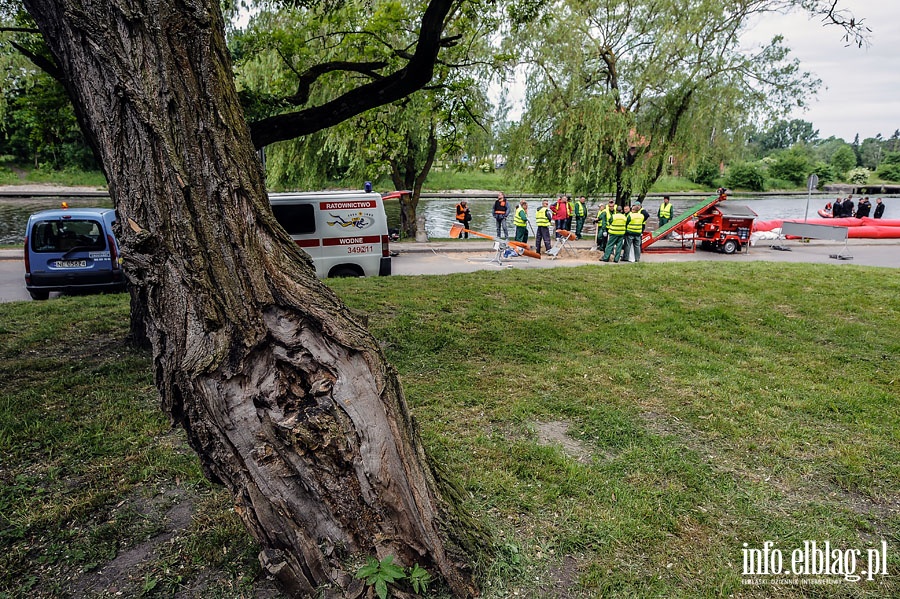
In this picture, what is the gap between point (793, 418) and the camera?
482cm

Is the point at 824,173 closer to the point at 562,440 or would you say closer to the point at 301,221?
the point at 301,221

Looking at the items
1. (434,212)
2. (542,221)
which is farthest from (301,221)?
(434,212)

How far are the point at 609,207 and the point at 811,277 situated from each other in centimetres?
833

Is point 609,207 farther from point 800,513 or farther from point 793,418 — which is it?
point 800,513

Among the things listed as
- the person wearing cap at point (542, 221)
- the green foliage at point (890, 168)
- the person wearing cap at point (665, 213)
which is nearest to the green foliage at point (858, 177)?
the green foliage at point (890, 168)

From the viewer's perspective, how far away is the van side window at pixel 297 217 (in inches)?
442

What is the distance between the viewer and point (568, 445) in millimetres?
4324

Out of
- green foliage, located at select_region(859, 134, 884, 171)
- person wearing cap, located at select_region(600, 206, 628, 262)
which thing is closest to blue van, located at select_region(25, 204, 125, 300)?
person wearing cap, located at select_region(600, 206, 628, 262)

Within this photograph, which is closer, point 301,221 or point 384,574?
point 384,574

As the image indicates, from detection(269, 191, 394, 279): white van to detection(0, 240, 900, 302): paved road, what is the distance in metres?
2.52

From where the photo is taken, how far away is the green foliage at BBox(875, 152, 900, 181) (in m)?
75.4

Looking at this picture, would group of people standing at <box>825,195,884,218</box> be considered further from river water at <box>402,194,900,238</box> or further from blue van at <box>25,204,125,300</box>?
blue van at <box>25,204,125,300</box>

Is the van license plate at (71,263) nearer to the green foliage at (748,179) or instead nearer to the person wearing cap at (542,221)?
the person wearing cap at (542,221)

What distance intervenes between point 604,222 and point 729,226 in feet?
14.1
